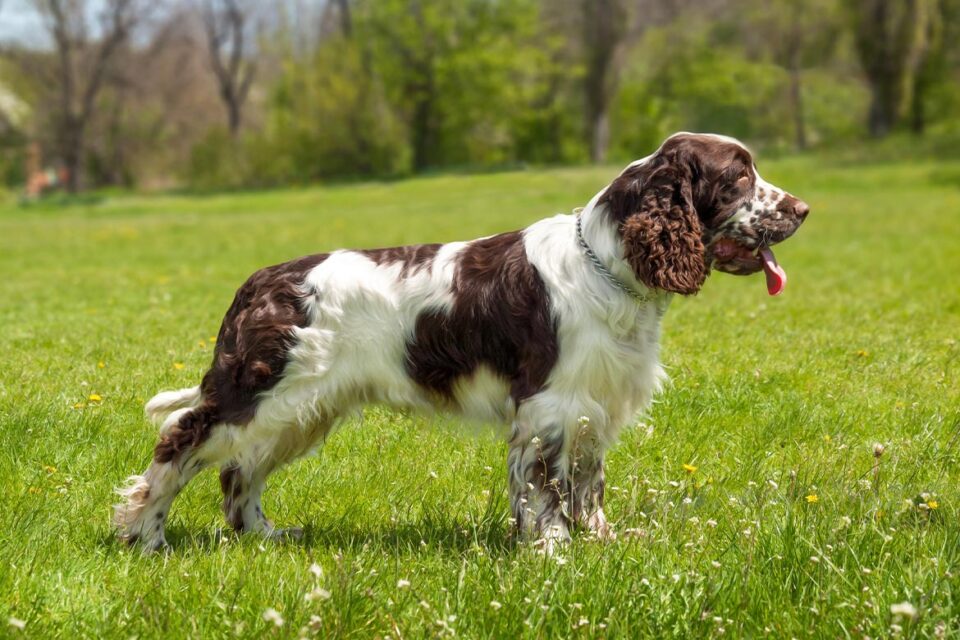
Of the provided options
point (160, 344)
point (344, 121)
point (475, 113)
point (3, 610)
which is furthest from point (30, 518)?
point (475, 113)

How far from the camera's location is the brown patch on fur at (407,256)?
→ 14.4 feet

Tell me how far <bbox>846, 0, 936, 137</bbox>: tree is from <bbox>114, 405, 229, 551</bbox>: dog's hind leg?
4357cm

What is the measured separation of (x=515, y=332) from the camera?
4.22 m

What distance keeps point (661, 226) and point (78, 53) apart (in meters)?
50.4

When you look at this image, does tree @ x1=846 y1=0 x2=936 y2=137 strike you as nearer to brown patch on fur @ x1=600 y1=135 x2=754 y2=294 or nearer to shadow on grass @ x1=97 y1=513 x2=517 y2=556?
brown patch on fur @ x1=600 y1=135 x2=754 y2=294

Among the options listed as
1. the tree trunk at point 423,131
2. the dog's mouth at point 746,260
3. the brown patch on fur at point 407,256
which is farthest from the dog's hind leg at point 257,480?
the tree trunk at point 423,131

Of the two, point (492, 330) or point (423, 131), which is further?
point (423, 131)

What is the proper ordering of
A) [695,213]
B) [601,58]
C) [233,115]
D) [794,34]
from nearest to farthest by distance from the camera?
[695,213]
[601,58]
[794,34]
[233,115]

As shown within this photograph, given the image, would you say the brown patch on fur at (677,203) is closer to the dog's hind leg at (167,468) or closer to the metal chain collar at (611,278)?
the metal chain collar at (611,278)

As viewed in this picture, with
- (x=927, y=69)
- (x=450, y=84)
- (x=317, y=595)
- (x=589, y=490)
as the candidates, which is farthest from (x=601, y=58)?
(x=317, y=595)

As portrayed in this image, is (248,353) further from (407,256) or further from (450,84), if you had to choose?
(450,84)

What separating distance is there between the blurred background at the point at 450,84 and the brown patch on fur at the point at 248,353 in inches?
1517

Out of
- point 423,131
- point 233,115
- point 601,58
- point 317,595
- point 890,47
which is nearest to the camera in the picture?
point 317,595

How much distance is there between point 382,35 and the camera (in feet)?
172
